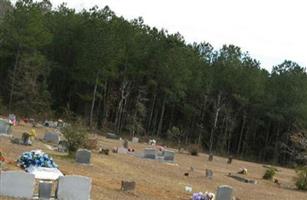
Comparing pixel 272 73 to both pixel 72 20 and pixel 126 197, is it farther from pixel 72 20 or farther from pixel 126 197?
pixel 126 197

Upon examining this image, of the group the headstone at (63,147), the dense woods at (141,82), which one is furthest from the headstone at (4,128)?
the dense woods at (141,82)

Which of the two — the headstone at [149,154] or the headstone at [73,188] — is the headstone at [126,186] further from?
the headstone at [149,154]

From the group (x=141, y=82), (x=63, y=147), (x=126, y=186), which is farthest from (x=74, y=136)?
(x=141, y=82)

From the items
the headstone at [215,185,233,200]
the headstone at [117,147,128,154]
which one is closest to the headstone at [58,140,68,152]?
the headstone at [117,147,128,154]

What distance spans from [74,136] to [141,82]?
4362 centimetres

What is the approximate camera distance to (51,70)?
2539 inches

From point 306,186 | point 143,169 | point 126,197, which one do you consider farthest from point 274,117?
point 126,197

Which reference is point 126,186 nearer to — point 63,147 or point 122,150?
point 63,147

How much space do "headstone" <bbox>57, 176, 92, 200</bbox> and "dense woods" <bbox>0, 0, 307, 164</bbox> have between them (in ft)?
127

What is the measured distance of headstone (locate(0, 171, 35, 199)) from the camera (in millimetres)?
13916

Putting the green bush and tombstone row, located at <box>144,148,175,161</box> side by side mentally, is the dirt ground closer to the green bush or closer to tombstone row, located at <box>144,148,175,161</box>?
the green bush

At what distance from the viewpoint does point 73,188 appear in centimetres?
1442

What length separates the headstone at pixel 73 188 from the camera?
1431cm

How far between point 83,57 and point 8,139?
104 feet
